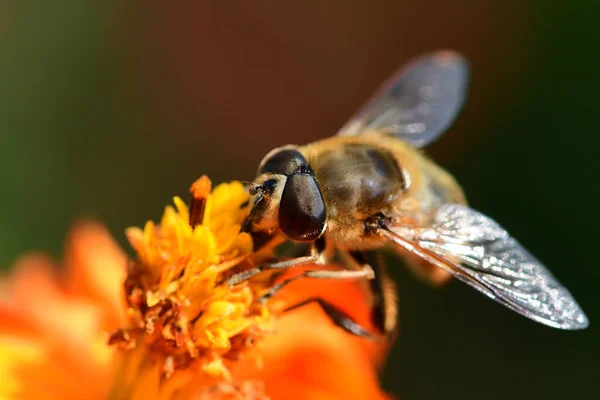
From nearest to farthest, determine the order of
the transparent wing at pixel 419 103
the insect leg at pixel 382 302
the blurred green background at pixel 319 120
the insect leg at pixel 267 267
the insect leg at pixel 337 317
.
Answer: the insect leg at pixel 267 267 → the insect leg at pixel 337 317 → the insect leg at pixel 382 302 → the transparent wing at pixel 419 103 → the blurred green background at pixel 319 120

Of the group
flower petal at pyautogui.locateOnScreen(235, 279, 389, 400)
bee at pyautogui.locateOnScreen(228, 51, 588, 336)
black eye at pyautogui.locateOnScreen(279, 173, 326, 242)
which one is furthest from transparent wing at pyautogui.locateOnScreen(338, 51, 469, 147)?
black eye at pyautogui.locateOnScreen(279, 173, 326, 242)

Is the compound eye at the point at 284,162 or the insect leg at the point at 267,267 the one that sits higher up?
the compound eye at the point at 284,162

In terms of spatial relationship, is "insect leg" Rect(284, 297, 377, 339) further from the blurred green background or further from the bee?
→ the blurred green background

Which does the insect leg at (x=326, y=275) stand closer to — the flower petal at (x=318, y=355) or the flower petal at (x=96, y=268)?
the flower petal at (x=318, y=355)

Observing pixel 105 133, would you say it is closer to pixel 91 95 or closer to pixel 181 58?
pixel 91 95

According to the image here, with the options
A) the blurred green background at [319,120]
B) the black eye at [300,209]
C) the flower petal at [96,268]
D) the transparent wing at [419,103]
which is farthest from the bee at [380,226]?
the blurred green background at [319,120]
